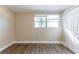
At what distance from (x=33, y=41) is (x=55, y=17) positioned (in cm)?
203

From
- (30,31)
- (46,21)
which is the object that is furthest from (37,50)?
(46,21)

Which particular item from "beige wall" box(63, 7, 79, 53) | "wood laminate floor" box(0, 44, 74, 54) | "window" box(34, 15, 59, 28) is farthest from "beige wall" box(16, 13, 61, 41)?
"beige wall" box(63, 7, 79, 53)

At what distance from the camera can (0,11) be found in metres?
4.86

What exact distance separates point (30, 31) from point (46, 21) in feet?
3.88

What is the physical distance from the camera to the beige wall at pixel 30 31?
7.45 meters

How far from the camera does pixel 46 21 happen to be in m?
7.51

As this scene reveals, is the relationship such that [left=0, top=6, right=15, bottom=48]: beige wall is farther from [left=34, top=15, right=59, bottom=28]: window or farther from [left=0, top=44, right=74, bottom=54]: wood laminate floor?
[left=34, top=15, right=59, bottom=28]: window

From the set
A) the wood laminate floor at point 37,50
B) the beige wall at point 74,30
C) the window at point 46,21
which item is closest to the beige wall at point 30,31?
the window at point 46,21

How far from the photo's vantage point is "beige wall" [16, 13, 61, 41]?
293 inches

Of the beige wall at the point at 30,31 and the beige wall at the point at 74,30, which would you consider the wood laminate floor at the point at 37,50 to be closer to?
the beige wall at the point at 74,30

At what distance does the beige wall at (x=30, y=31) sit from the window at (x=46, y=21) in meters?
0.19

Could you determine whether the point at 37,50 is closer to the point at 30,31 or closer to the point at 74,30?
the point at 74,30
